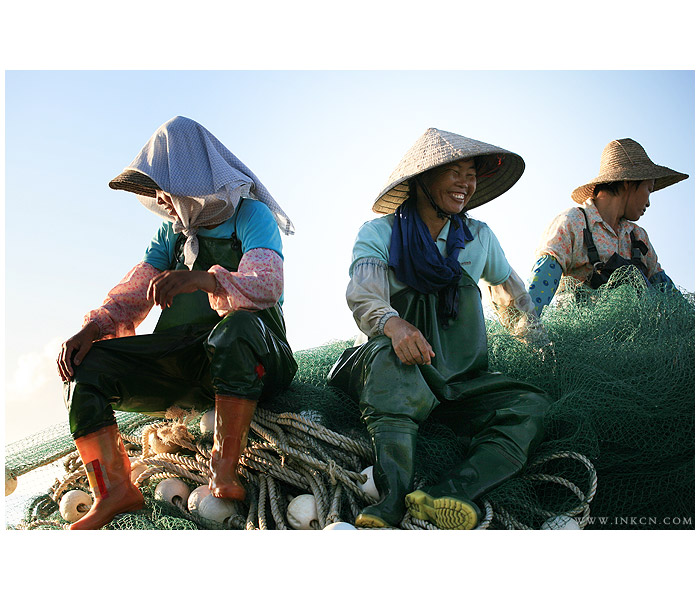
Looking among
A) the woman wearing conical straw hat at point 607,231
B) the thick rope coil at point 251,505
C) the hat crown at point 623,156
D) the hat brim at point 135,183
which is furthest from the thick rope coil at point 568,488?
the hat crown at point 623,156

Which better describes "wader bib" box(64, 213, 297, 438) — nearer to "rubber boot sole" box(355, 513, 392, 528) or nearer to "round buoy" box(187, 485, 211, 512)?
"round buoy" box(187, 485, 211, 512)

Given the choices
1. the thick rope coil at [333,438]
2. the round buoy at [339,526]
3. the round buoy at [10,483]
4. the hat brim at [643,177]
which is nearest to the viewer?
the round buoy at [339,526]

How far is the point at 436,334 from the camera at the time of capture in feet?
10.4

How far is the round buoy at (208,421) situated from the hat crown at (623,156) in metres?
2.77

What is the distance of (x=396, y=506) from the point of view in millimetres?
2580

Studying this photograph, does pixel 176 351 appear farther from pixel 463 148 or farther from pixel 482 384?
pixel 463 148

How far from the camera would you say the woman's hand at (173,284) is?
282cm

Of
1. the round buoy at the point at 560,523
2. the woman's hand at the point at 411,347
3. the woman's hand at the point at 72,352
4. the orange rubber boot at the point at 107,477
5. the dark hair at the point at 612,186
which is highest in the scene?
the dark hair at the point at 612,186

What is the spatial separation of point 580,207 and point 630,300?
46.1 inches

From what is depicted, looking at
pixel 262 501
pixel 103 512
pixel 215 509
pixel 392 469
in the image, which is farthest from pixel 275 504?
pixel 103 512

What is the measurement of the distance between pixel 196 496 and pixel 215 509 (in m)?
0.10

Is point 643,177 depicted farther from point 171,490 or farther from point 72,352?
point 72,352

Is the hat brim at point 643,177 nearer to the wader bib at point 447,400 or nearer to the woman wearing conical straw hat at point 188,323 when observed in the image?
the wader bib at point 447,400

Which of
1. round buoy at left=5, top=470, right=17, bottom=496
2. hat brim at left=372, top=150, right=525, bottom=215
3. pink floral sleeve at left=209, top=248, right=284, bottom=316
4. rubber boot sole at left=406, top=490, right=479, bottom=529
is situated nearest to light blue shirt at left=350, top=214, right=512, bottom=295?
hat brim at left=372, top=150, right=525, bottom=215
